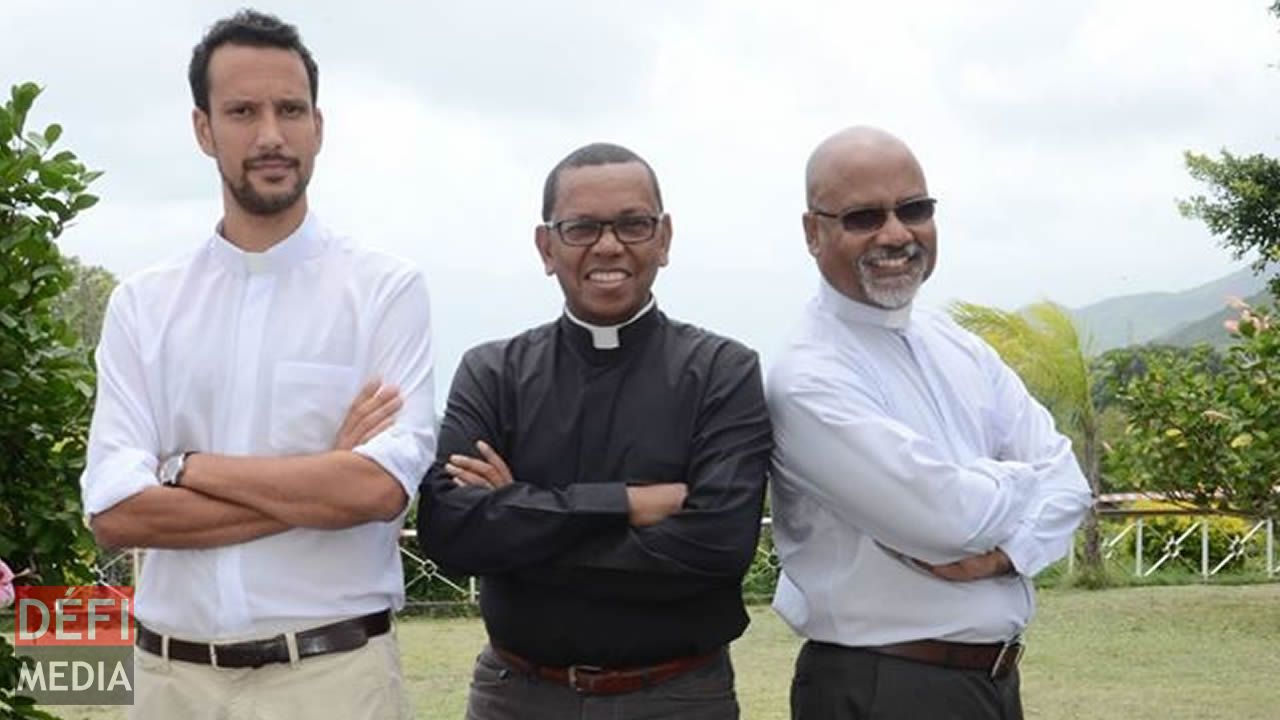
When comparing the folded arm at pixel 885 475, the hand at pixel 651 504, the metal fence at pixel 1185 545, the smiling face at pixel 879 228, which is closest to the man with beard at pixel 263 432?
the hand at pixel 651 504

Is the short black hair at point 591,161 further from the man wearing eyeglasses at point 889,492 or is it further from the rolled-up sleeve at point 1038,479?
the rolled-up sleeve at point 1038,479

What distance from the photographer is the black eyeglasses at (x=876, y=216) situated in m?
3.74

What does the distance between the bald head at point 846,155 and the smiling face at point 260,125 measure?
3.74 ft

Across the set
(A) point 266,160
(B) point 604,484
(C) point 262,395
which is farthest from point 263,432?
(B) point 604,484

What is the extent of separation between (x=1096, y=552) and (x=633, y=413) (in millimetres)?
15548

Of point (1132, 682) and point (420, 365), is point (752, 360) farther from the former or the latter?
point (1132, 682)

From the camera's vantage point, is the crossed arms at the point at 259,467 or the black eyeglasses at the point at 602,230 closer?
the crossed arms at the point at 259,467

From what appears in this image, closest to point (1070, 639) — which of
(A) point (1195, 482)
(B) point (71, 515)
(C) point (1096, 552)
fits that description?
(A) point (1195, 482)

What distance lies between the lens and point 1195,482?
13.5 m

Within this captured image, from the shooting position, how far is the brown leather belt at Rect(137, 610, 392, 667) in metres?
3.38

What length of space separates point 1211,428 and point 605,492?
10.7 m

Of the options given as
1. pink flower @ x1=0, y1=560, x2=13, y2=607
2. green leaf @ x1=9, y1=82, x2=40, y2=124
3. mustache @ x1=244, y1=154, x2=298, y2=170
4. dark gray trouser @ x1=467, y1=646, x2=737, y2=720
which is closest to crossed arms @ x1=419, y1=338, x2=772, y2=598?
dark gray trouser @ x1=467, y1=646, x2=737, y2=720

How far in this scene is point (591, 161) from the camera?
3.69m

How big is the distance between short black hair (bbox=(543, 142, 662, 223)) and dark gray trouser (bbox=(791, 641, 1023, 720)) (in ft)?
3.58
